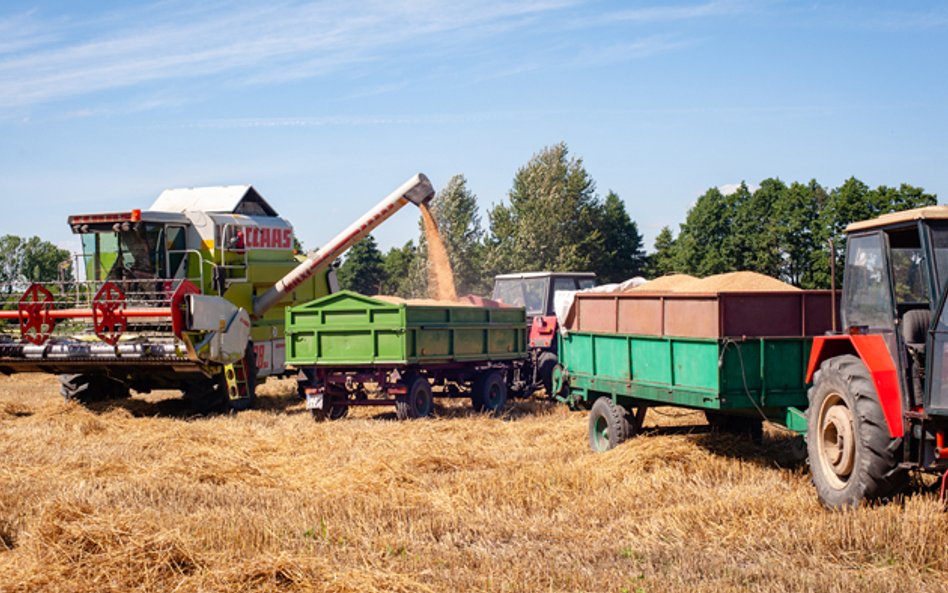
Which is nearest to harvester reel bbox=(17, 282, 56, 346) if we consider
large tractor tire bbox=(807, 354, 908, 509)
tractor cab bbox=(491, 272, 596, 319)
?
tractor cab bbox=(491, 272, 596, 319)

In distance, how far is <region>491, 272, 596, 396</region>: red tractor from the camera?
18484mm

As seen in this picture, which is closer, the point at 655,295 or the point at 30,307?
the point at 655,295

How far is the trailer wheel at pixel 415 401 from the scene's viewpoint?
48.6ft

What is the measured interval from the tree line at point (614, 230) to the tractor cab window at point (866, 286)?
39.6 meters

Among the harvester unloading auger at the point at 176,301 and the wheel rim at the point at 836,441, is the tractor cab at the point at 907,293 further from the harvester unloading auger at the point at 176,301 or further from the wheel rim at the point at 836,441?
the harvester unloading auger at the point at 176,301

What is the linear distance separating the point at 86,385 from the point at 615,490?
10675 mm

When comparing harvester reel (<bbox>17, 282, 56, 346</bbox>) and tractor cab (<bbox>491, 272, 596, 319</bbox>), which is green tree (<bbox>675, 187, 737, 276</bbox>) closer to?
tractor cab (<bbox>491, 272, 596, 319</bbox>)

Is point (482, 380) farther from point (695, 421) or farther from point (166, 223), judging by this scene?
point (166, 223)

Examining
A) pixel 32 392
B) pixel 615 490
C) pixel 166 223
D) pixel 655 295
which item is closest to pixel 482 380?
pixel 166 223

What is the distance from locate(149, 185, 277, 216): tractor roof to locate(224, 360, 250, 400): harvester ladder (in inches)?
116

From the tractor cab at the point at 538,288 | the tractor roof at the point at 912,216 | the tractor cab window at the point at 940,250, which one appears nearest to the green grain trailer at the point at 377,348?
the tractor cab at the point at 538,288

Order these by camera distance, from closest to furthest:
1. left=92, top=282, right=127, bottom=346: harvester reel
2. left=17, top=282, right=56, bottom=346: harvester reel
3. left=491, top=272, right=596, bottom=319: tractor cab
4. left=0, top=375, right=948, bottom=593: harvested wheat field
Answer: left=0, top=375, right=948, bottom=593: harvested wheat field → left=92, top=282, right=127, bottom=346: harvester reel → left=17, top=282, right=56, bottom=346: harvester reel → left=491, top=272, right=596, bottom=319: tractor cab

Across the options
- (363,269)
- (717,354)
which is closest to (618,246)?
(363,269)

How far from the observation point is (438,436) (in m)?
12.7
